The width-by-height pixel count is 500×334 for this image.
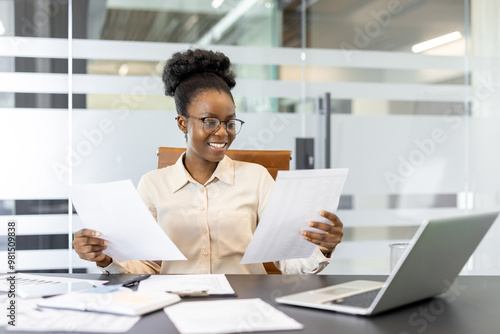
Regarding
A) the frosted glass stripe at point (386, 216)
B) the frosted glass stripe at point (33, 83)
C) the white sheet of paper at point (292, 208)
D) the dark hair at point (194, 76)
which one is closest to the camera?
the white sheet of paper at point (292, 208)

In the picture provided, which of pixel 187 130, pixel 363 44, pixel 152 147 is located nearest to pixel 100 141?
pixel 152 147

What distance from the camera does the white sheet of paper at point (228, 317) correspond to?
2.58 ft

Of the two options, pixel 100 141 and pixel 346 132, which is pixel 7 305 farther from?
pixel 346 132

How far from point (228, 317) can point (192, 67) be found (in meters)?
1.12

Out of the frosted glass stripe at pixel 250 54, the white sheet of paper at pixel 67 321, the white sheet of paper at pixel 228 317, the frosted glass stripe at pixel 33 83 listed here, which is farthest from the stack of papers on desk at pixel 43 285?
the frosted glass stripe at pixel 250 54

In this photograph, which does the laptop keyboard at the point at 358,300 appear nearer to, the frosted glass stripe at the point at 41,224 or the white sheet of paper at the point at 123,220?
the white sheet of paper at the point at 123,220

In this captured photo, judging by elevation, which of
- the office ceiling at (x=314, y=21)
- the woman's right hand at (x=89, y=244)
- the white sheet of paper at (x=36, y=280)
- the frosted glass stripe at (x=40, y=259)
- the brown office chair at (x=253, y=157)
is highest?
the office ceiling at (x=314, y=21)

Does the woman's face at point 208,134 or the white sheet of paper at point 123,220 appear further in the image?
the woman's face at point 208,134

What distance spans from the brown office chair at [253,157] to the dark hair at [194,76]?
0.20m

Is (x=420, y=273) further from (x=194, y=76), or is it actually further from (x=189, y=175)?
(x=194, y=76)

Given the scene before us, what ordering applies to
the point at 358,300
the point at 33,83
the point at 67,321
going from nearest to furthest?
1. the point at 67,321
2. the point at 358,300
3. the point at 33,83

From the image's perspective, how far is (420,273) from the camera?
90cm

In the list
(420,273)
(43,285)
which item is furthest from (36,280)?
(420,273)

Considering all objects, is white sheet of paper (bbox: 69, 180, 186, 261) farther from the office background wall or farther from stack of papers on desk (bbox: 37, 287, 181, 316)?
the office background wall
